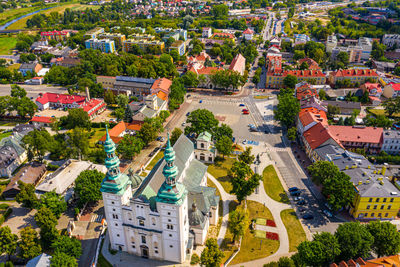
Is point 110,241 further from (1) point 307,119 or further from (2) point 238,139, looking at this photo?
(1) point 307,119

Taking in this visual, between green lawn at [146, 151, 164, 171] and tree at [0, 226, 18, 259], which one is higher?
tree at [0, 226, 18, 259]

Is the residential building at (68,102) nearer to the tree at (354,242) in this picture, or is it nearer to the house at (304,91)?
the house at (304,91)

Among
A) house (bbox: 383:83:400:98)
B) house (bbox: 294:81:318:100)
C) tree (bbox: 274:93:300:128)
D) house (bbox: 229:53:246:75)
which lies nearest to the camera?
tree (bbox: 274:93:300:128)

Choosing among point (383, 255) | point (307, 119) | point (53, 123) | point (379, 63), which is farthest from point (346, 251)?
point (379, 63)

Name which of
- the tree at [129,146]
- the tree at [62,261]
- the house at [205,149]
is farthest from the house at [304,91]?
the tree at [62,261]

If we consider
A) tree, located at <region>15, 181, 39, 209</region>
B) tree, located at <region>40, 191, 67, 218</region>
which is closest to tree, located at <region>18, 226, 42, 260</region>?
tree, located at <region>40, 191, 67, 218</region>

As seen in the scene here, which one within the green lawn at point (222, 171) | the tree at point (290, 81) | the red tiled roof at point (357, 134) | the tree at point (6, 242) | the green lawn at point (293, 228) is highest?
the tree at point (290, 81)

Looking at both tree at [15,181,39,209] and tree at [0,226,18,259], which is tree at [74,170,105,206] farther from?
tree at [0,226,18,259]
